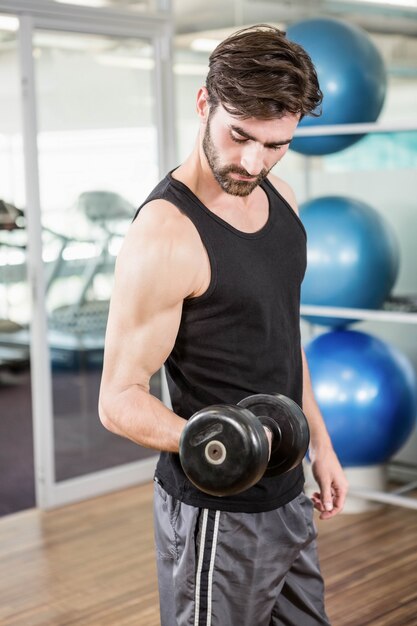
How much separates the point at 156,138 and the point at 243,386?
256 centimetres

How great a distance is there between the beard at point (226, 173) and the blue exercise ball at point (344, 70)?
1.72 meters

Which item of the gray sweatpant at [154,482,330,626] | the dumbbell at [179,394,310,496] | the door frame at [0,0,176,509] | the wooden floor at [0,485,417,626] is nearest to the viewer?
the dumbbell at [179,394,310,496]

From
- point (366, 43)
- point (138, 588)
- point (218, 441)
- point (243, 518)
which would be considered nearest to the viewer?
point (218, 441)

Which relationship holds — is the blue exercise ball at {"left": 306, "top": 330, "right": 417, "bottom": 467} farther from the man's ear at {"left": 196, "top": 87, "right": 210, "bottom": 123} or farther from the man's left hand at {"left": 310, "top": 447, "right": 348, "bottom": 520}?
the man's ear at {"left": 196, "top": 87, "right": 210, "bottom": 123}

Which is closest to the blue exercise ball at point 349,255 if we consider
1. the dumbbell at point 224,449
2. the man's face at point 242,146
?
the man's face at point 242,146

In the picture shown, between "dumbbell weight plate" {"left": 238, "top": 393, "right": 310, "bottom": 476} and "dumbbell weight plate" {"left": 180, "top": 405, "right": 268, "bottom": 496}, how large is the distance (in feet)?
0.28

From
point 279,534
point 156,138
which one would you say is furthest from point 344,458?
point 279,534

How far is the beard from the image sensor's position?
1.30 meters

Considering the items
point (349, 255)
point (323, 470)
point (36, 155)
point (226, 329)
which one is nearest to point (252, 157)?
point (226, 329)

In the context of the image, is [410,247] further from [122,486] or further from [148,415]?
[148,415]

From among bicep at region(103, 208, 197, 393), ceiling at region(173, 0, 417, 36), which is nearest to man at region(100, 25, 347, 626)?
bicep at region(103, 208, 197, 393)

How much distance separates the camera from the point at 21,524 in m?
3.32

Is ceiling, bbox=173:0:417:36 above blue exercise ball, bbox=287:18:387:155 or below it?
above

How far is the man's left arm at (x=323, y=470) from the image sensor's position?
1.50m
